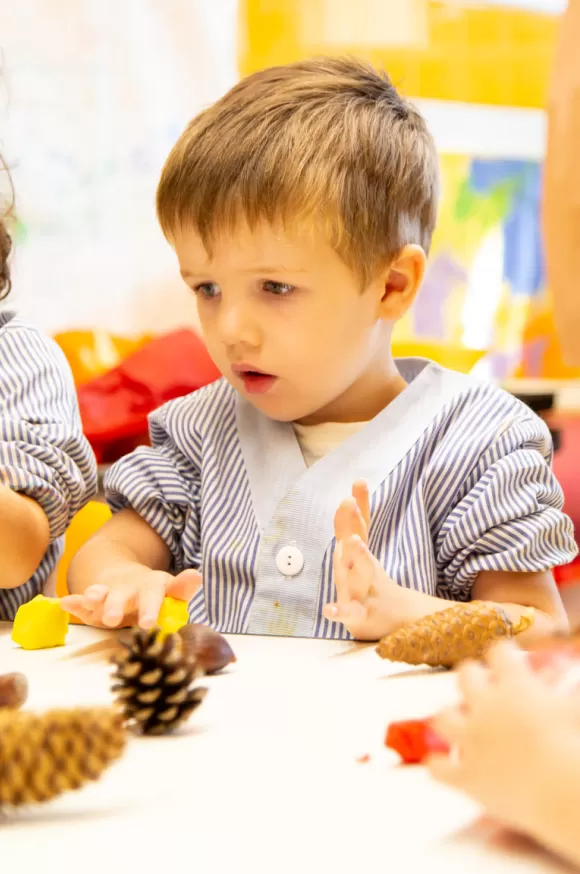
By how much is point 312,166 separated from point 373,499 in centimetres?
31

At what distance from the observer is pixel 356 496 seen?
0.76 meters

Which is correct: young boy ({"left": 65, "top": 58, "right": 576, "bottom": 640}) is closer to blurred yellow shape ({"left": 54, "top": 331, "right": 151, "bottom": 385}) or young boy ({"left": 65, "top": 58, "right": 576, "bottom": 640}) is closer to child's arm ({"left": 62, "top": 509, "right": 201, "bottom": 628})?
child's arm ({"left": 62, "top": 509, "right": 201, "bottom": 628})

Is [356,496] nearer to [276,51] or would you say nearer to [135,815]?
[135,815]

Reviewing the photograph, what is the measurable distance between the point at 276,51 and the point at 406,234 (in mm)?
1515

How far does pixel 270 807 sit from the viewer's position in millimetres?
377

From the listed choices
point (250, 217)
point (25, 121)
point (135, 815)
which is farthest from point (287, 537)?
point (25, 121)

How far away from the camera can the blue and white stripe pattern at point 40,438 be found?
968mm

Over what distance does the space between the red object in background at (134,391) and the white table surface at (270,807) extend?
121cm

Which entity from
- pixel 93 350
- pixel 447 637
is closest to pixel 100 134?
pixel 93 350

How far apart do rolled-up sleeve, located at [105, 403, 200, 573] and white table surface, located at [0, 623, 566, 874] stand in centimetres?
47

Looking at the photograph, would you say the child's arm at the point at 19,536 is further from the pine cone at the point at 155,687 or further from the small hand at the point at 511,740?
the small hand at the point at 511,740

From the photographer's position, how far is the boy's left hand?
0.72 metres

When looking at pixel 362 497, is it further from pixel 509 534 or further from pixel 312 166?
pixel 312 166

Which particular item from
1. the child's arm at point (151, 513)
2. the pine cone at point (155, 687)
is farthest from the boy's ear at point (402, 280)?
the pine cone at point (155, 687)
